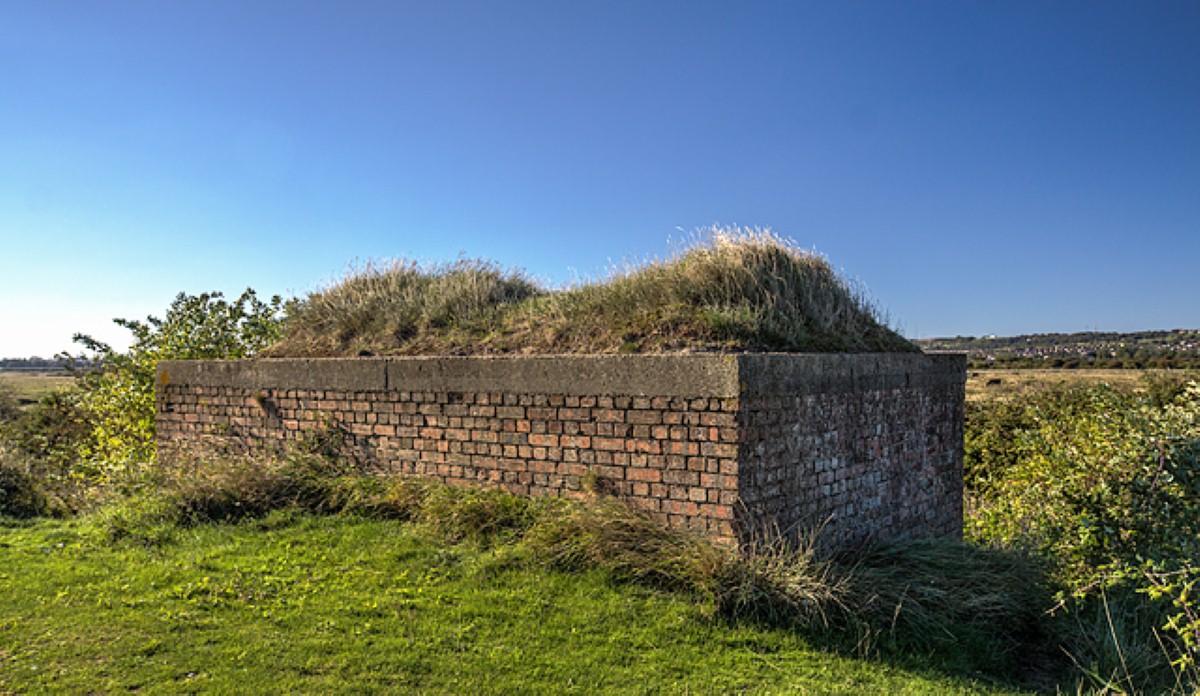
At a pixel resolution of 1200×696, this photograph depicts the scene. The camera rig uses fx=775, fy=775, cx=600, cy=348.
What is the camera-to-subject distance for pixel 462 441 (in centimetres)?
685

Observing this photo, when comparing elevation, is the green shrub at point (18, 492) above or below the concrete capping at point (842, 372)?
below

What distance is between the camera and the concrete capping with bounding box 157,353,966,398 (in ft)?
17.7

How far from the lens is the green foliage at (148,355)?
11.8 meters

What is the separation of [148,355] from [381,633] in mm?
9616

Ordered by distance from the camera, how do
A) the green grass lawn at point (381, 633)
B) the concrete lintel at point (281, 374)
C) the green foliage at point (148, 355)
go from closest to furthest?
the green grass lawn at point (381, 633), the concrete lintel at point (281, 374), the green foliage at point (148, 355)

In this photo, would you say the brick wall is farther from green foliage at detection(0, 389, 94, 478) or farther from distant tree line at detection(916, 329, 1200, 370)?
distant tree line at detection(916, 329, 1200, 370)

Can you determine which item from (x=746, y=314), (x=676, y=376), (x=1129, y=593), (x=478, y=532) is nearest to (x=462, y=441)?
(x=478, y=532)

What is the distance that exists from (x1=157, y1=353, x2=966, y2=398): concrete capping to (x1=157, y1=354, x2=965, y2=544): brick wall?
0.05 feet

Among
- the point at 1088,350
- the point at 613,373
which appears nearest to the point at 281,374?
the point at 613,373

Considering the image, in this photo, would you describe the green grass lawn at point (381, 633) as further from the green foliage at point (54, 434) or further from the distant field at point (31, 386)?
the distant field at point (31, 386)

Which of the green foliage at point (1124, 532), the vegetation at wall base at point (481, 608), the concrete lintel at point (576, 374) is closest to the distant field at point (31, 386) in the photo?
the concrete lintel at point (576, 374)

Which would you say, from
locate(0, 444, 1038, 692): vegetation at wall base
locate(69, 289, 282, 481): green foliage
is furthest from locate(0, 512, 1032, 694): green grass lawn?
locate(69, 289, 282, 481): green foliage

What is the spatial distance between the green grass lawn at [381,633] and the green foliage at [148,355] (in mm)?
6295

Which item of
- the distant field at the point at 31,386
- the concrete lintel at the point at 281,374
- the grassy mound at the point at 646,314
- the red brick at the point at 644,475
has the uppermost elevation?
the grassy mound at the point at 646,314
